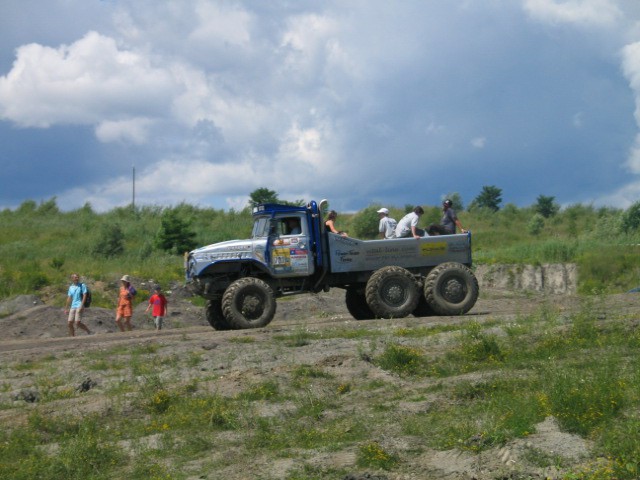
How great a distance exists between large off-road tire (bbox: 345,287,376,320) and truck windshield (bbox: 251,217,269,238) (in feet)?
9.82

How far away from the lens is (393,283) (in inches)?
792

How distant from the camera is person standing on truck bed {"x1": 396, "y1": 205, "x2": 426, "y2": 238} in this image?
2088 centimetres

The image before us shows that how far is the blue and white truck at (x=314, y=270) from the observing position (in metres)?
19.5

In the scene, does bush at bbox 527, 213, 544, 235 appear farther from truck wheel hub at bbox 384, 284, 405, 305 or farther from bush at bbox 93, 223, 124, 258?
truck wheel hub at bbox 384, 284, 405, 305

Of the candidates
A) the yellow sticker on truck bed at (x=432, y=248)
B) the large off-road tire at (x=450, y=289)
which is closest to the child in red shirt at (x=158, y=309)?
the yellow sticker on truck bed at (x=432, y=248)

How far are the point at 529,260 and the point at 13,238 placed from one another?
2325cm

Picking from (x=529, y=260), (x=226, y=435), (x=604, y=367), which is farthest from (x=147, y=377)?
(x=529, y=260)

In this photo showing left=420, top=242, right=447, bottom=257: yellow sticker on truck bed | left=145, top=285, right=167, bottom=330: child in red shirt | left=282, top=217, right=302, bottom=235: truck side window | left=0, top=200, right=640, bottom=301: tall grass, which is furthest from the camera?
left=0, top=200, right=640, bottom=301: tall grass

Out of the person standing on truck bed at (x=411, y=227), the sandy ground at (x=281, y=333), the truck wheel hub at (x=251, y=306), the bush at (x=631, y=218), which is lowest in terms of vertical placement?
the sandy ground at (x=281, y=333)

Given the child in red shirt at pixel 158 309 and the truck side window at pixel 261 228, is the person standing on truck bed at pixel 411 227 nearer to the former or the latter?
the truck side window at pixel 261 228

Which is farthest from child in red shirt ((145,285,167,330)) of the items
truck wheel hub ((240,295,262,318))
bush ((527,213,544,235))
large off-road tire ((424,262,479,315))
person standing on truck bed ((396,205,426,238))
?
bush ((527,213,544,235))

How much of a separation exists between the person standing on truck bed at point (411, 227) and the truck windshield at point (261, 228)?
3.19 meters

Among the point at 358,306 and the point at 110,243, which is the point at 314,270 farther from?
the point at 110,243

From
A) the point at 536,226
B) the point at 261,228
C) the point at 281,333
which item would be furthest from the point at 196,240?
the point at 281,333
